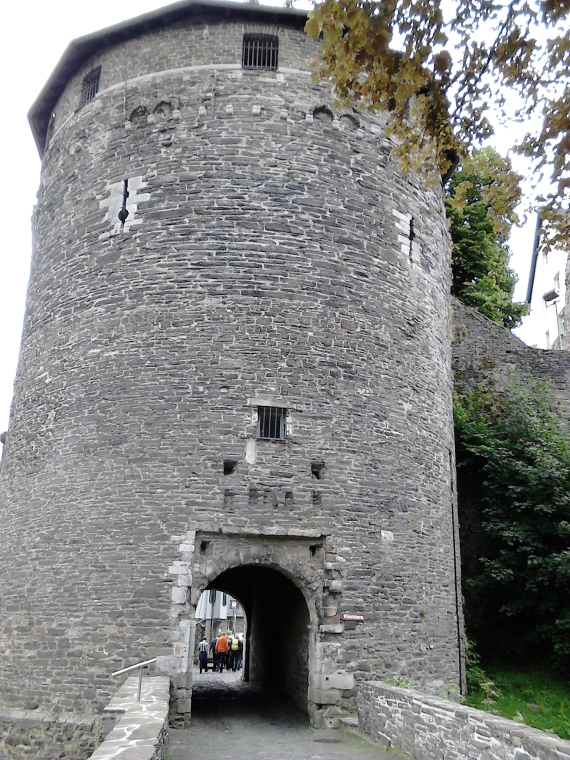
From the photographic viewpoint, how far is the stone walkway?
806cm

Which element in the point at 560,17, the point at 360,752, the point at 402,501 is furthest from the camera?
the point at 402,501

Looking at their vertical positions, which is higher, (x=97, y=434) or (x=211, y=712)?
(x=97, y=434)

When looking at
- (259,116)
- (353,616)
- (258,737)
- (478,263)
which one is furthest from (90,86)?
(478,263)

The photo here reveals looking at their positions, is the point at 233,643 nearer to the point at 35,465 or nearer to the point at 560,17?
the point at 35,465

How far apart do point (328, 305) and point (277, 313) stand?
0.91 metres

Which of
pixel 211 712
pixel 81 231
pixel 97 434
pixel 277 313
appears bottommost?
pixel 211 712

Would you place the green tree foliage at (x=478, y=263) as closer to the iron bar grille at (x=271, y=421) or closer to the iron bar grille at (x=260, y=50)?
the iron bar grille at (x=260, y=50)

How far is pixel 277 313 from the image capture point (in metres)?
11.3

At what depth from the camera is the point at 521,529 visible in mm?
14750

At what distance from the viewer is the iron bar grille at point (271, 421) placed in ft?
35.3

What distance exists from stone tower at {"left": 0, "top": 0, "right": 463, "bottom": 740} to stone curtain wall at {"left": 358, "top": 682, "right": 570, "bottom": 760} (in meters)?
1.11

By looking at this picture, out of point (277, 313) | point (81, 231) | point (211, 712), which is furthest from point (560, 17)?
point (211, 712)

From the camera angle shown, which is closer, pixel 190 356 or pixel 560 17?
pixel 560 17

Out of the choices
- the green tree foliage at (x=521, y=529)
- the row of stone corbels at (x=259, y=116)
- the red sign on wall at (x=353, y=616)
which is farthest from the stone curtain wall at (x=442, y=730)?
the row of stone corbels at (x=259, y=116)
